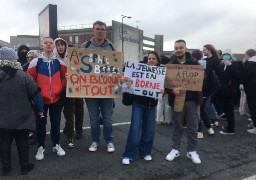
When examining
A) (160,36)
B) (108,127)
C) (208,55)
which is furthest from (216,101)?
(160,36)

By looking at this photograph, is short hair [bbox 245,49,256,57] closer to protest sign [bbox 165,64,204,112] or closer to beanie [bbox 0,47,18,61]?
protest sign [bbox 165,64,204,112]

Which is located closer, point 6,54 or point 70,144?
point 6,54

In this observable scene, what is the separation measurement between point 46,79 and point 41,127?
2.58ft

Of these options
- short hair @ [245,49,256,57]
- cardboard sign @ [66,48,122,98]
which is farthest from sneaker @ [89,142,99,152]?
short hair @ [245,49,256,57]

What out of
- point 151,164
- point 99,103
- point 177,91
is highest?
point 177,91

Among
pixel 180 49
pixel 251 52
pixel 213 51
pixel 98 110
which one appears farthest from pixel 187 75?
pixel 251 52

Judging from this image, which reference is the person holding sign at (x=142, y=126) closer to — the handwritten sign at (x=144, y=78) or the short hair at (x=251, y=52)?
the handwritten sign at (x=144, y=78)

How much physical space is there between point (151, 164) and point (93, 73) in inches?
69.9

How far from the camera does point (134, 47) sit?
194ft

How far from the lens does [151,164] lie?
15.0ft

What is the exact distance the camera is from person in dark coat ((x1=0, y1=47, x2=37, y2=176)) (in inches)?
156

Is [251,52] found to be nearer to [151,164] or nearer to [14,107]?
[151,164]

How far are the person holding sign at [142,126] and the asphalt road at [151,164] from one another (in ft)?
0.51

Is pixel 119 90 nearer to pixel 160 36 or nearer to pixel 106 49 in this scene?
pixel 106 49
